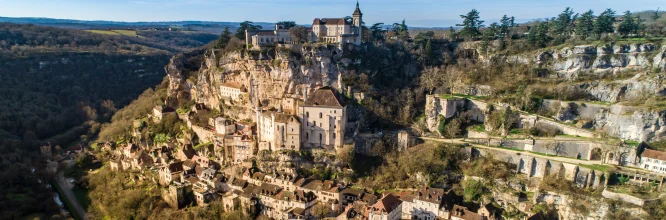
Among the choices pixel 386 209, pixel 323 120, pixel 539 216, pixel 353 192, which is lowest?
pixel 353 192

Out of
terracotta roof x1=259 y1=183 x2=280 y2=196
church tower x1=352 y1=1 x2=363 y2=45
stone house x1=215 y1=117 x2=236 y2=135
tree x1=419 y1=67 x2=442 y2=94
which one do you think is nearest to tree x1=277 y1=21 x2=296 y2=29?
church tower x1=352 y1=1 x2=363 y2=45

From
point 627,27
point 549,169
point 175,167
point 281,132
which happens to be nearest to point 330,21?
→ point 281,132

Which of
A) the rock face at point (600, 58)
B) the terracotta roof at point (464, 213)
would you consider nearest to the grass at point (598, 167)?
the terracotta roof at point (464, 213)

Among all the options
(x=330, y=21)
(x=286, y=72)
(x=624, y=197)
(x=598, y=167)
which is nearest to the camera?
(x=624, y=197)

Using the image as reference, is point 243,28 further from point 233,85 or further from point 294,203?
point 294,203

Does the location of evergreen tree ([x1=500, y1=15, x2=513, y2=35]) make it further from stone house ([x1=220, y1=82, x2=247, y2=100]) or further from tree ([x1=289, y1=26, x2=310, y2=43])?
stone house ([x1=220, y1=82, x2=247, y2=100])

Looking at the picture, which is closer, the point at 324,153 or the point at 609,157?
the point at 609,157
